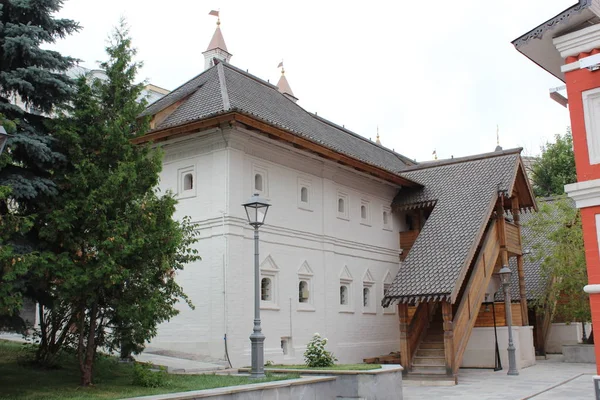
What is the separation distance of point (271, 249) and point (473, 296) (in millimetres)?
6874

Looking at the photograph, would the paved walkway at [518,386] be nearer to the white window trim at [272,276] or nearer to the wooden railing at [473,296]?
the wooden railing at [473,296]

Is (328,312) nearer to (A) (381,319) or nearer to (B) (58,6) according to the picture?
(A) (381,319)

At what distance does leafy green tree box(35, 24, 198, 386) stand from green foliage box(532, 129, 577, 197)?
135ft

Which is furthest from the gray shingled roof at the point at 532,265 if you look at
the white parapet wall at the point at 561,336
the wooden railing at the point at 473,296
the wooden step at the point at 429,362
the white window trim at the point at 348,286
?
the wooden step at the point at 429,362

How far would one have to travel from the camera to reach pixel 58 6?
12.5 m

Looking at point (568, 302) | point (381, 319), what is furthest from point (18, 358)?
point (568, 302)

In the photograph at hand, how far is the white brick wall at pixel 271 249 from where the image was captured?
1834cm

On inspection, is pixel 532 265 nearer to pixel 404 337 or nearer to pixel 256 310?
pixel 404 337

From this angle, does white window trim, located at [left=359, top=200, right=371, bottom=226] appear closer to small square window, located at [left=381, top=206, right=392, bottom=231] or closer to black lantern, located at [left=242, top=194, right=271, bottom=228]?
small square window, located at [left=381, top=206, right=392, bottom=231]

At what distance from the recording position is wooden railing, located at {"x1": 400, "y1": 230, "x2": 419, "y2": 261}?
27.3 meters

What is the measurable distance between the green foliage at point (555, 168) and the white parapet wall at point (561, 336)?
1869 centimetres

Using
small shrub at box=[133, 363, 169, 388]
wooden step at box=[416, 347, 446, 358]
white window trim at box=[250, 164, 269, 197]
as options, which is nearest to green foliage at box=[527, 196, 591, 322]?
wooden step at box=[416, 347, 446, 358]

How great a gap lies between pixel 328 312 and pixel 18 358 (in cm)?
1043

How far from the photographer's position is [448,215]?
933 inches
